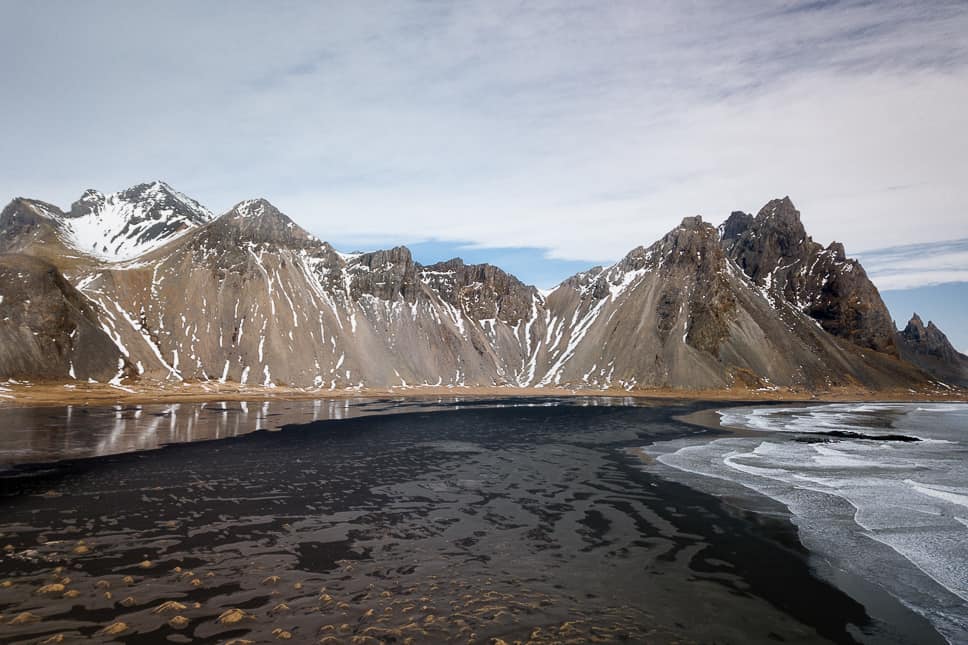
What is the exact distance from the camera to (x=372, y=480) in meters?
33.6

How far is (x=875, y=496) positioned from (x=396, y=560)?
1108 inches

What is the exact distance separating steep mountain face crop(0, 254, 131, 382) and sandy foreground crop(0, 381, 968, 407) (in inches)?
249

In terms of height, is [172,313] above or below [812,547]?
above

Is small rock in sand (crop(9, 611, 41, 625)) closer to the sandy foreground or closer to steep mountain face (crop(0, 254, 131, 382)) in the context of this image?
the sandy foreground

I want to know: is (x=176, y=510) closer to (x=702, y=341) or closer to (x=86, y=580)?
(x=86, y=580)

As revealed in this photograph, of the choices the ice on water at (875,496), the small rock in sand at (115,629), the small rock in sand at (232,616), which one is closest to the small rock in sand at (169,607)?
the small rock in sand at (115,629)

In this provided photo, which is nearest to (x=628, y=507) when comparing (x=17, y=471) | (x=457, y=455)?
(x=457, y=455)

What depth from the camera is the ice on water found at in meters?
18.6

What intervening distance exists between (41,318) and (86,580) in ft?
427

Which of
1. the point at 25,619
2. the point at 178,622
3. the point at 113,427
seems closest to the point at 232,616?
the point at 178,622

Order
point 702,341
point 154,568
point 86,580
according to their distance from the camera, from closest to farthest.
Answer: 1. point 86,580
2. point 154,568
3. point 702,341

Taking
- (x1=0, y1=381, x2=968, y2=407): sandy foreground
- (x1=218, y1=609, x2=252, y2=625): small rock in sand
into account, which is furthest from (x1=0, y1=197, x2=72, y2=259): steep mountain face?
(x1=218, y1=609, x2=252, y2=625): small rock in sand

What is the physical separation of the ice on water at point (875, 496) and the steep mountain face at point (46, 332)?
119354 mm

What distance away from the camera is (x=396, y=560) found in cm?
1903
